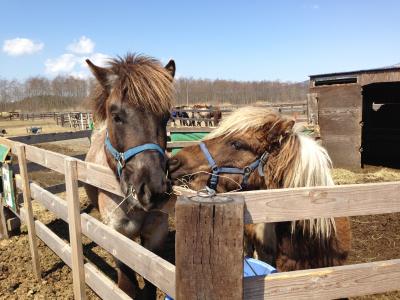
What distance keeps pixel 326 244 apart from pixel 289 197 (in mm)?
1245

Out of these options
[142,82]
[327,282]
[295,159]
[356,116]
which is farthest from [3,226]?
[356,116]

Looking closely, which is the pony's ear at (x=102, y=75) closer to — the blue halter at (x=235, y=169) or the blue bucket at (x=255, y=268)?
the blue halter at (x=235, y=169)

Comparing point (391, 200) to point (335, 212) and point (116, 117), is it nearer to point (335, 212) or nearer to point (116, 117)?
point (335, 212)

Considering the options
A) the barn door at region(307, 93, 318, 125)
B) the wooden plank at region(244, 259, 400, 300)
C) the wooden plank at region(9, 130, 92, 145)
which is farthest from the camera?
the barn door at region(307, 93, 318, 125)

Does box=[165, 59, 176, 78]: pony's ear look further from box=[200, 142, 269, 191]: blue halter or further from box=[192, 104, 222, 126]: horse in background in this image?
box=[192, 104, 222, 126]: horse in background

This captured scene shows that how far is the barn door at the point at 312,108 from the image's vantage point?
9.75 meters

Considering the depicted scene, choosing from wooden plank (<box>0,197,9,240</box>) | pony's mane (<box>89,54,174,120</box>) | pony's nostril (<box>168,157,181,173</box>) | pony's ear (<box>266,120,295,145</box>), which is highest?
pony's mane (<box>89,54,174,120</box>)

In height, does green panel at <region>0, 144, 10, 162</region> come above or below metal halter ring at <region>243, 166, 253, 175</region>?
below

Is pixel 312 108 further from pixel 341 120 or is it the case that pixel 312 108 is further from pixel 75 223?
pixel 75 223

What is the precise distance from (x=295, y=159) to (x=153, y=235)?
1.64m

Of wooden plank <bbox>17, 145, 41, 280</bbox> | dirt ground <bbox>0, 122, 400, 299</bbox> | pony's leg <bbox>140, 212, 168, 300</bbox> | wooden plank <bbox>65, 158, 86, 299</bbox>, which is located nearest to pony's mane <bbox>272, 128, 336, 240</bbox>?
pony's leg <bbox>140, 212, 168, 300</bbox>

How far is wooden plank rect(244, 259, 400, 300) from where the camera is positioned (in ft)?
4.51

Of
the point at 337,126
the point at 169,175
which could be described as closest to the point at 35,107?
the point at 337,126

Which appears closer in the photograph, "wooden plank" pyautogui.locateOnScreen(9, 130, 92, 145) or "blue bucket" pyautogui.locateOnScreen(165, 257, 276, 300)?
"blue bucket" pyautogui.locateOnScreen(165, 257, 276, 300)
